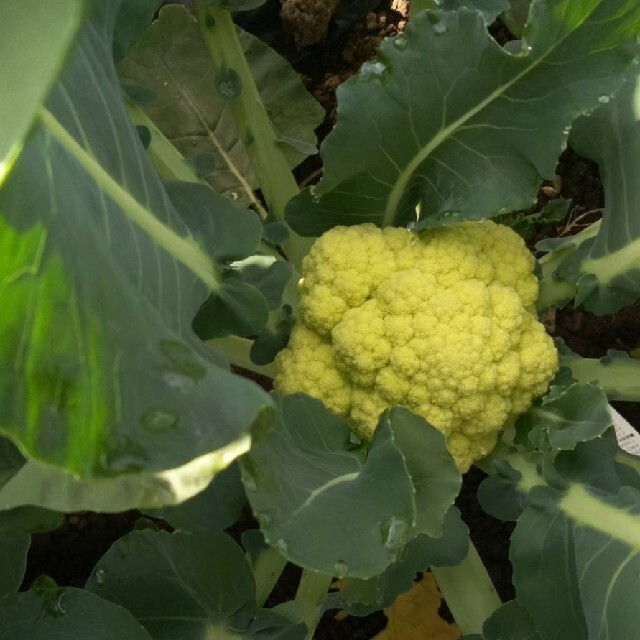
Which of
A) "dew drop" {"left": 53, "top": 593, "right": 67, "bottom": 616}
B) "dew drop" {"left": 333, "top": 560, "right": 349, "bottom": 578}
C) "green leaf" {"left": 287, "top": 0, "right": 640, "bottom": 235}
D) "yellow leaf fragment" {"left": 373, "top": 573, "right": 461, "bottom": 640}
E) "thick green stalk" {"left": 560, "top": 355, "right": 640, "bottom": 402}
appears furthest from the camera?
"yellow leaf fragment" {"left": 373, "top": 573, "right": 461, "bottom": 640}

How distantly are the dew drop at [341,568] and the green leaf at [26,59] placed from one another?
1.22 ft

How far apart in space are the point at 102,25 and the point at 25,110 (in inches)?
7.0

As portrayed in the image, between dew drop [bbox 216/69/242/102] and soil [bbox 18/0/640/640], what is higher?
dew drop [bbox 216/69/242/102]

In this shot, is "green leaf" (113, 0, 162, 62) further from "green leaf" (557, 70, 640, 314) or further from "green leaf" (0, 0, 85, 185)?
"green leaf" (557, 70, 640, 314)

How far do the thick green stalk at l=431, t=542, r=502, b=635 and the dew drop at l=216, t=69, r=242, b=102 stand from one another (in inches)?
26.0

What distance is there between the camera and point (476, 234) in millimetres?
970

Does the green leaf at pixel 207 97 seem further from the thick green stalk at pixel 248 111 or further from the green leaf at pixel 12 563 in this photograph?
the green leaf at pixel 12 563

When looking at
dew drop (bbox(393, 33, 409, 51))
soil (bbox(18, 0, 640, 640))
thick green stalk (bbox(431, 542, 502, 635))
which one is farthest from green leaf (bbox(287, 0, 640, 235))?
soil (bbox(18, 0, 640, 640))

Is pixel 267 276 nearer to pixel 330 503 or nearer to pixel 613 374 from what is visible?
pixel 330 503

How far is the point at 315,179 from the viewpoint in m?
1.49

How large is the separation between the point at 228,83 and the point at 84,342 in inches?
24.0

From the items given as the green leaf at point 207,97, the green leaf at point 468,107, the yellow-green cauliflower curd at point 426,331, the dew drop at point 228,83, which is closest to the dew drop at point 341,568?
the yellow-green cauliflower curd at point 426,331

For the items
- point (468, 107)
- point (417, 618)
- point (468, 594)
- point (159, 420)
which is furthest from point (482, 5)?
point (417, 618)

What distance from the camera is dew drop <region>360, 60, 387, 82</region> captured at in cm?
78
